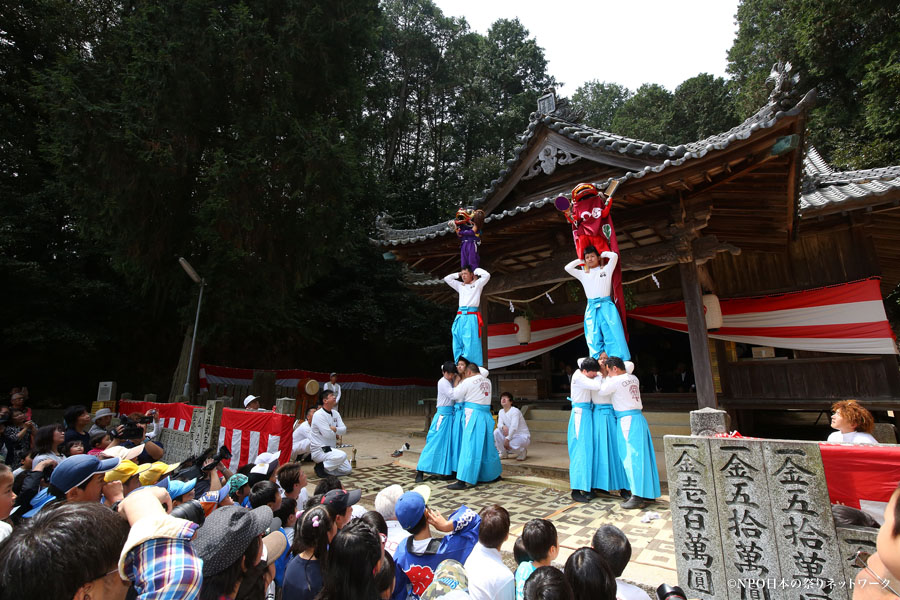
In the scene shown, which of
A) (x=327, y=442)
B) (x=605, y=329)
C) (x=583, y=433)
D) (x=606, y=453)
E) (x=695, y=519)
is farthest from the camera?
(x=327, y=442)

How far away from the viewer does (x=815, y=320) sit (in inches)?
297

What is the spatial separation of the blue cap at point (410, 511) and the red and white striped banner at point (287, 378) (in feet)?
38.9

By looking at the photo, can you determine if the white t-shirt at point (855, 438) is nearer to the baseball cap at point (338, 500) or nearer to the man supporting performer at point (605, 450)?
the man supporting performer at point (605, 450)

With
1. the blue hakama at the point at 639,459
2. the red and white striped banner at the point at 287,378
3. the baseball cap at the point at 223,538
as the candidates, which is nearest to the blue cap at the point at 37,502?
the baseball cap at the point at 223,538

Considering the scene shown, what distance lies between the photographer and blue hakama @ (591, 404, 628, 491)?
4.80 metres

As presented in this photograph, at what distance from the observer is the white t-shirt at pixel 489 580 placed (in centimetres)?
201

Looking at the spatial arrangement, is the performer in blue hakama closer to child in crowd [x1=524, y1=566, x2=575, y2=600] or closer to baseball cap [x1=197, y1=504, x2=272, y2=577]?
child in crowd [x1=524, y1=566, x2=575, y2=600]

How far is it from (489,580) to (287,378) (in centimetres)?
1519

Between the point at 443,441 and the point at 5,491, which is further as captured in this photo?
the point at 443,441

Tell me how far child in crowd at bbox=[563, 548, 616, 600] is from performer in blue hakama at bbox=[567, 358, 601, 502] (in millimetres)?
3365

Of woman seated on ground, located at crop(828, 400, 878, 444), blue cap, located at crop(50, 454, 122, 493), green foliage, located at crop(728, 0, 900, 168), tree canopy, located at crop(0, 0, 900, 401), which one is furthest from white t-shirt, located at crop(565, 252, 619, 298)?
green foliage, located at crop(728, 0, 900, 168)

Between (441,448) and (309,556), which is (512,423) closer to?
(441,448)

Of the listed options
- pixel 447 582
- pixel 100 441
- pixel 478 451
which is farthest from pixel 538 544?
pixel 100 441

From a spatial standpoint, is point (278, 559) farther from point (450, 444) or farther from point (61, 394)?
point (61, 394)
